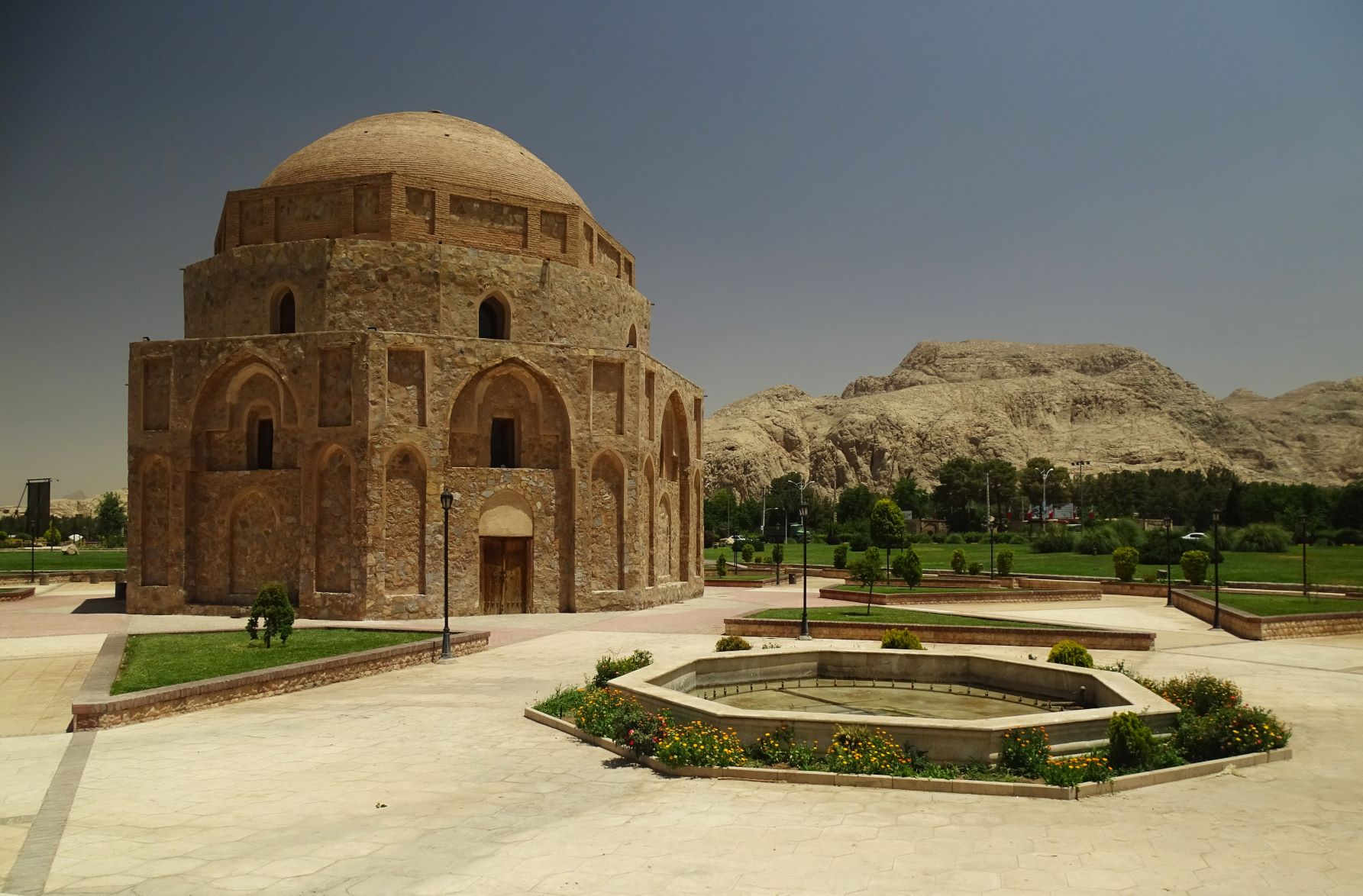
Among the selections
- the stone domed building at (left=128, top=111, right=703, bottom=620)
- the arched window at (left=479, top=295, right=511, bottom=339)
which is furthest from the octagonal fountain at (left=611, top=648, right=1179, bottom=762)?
the arched window at (left=479, top=295, right=511, bottom=339)

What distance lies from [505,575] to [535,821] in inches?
739

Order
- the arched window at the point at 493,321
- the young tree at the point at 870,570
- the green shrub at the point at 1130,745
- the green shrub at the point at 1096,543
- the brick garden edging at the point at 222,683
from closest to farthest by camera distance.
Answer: the green shrub at the point at 1130,745 < the brick garden edging at the point at 222,683 < the young tree at the point at 870,570 < the arched window at the point at 493,321 < the green shrub at the point at 1096,543

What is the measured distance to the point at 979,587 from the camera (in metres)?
35.8

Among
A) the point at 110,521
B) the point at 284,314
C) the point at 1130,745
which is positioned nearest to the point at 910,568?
the point at 284,314

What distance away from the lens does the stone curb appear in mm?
20297

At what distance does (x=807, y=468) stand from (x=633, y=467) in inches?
5054

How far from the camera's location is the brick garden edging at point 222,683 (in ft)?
39.5

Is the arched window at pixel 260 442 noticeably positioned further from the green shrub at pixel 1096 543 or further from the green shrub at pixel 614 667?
the green shrub at pixel 1096 543

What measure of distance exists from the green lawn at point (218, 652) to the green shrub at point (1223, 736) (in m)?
12.5

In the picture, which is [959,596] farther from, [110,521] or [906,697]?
[110,521]

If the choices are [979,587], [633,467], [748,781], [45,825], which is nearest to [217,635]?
[633,467]

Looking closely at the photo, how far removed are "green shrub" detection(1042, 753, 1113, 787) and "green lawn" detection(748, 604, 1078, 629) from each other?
12.4 metres

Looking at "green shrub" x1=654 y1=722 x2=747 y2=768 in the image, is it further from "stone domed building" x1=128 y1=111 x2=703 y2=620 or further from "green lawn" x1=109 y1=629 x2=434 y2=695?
"stone domed building" x1=128 y1=111 x2=703 y2=620

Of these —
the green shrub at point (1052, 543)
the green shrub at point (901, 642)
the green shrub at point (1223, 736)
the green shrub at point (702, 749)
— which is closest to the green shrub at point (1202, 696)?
the green shrub at point (1223, 736)
